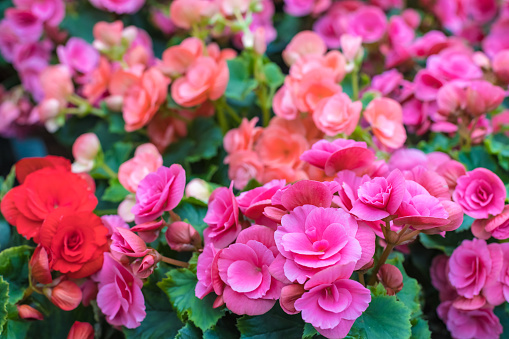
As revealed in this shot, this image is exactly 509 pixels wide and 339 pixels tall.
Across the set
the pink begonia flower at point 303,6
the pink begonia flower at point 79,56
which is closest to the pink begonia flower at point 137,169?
the pink begonia flower at point 79,56

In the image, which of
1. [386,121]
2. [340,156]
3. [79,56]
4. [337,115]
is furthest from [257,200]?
[79,56]

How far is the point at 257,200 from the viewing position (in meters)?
0.59

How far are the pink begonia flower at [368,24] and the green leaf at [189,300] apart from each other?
0.87m

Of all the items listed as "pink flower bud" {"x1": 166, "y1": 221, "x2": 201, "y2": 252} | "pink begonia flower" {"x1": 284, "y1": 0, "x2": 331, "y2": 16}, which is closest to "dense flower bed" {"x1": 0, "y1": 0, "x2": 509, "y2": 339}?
"pink flower bud" {"x1": 166, "y1": 221, "x2": 201, "y2": 252}

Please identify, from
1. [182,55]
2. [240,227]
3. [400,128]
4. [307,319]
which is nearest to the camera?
[307,319]

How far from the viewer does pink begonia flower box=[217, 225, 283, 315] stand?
543 mm

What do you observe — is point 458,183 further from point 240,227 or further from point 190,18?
point 190,18

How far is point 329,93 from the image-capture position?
2.78 feet

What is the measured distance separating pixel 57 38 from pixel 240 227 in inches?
48.1

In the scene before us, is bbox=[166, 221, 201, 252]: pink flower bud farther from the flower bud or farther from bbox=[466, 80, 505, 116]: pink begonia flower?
bbox=[466, 80, 505, 116]: pink begonia flower

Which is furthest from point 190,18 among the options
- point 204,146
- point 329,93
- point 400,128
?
point 400,128

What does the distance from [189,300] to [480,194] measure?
0.45 m

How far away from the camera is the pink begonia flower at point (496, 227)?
648mm

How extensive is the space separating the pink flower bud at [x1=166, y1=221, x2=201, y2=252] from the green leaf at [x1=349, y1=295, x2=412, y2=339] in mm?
247
